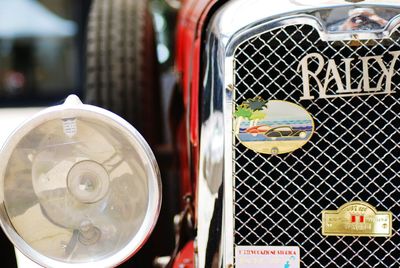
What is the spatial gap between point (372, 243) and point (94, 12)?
1667 mm

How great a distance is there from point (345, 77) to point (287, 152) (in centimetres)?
23

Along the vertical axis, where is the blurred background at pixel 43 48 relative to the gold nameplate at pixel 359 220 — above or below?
above

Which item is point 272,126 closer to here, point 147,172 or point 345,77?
point 345,77

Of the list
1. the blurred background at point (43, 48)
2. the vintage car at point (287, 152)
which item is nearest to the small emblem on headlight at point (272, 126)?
the vintage car at point (287, 152)

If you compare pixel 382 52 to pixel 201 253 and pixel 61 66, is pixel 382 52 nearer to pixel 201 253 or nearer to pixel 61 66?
pixel 201 253

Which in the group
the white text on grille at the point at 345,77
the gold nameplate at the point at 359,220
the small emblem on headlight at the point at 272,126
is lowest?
the gold nameplate at the point at 359,220

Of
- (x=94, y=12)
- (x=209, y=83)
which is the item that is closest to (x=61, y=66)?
(x=94, y=12)

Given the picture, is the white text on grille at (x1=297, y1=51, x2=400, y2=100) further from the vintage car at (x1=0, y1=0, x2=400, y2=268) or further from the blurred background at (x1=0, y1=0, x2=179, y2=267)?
the blurred background at (x1=0, y1=0, x2=179, y2=267)

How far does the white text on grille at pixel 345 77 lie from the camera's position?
178cm

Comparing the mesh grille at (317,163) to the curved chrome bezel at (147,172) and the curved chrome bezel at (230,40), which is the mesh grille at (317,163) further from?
the curved chrome bezel at (147,172)

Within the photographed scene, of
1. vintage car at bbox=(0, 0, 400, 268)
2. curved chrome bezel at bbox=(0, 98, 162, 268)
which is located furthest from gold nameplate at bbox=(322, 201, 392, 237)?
curved chrome bezel at bbox=(0, 98, 162, 268)

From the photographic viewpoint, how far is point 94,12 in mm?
3039

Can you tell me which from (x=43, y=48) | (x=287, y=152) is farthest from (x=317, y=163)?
(x=43, y=48)

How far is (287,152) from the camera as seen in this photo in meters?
1.83
